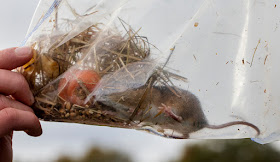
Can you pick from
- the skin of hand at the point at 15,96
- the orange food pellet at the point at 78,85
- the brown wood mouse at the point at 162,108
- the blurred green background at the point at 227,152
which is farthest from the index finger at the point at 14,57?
the blurred green background at the point at 227,152

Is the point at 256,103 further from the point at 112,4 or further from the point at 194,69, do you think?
the point at 112,4

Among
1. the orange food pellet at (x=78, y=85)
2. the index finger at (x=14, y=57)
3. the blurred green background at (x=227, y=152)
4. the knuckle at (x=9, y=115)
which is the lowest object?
the blurred green background at (x=227, y=152)

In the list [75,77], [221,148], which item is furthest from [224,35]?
[221,148]

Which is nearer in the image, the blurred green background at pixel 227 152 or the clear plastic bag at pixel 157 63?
the clear plastic bag at pixel 157 63

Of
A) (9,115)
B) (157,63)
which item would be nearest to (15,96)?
(9,115)

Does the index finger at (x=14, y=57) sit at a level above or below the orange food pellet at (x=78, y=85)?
above

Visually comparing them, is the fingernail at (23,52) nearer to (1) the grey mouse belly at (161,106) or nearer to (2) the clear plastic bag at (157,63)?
(2) the clear plastic bag at (157,63)

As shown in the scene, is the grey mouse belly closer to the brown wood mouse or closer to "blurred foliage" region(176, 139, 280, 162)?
the brown wood mouse
